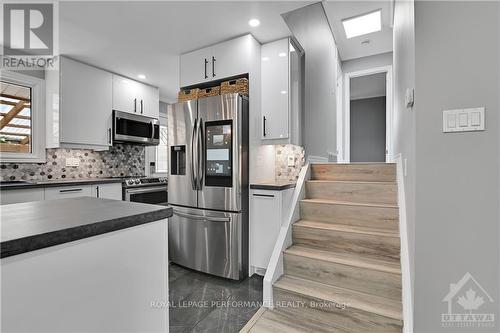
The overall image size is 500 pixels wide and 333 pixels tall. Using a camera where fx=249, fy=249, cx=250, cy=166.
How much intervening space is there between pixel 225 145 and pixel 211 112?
0.38 meters

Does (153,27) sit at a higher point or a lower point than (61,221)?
higher

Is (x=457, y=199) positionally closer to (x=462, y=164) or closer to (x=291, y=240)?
(x=462, y=164)

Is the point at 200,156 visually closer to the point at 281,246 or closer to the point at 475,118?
the point at 281,246

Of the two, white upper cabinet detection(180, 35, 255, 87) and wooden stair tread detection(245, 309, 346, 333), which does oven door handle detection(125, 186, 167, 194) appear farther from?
wooden stair tread detection(245, 309, 346, 333)

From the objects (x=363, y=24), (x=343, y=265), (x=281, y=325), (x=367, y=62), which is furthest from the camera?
(x=367, y=62)

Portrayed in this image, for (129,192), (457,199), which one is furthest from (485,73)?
(129,192)

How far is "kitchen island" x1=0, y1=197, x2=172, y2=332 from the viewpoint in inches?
23.7

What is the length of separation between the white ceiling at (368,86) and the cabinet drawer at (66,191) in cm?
540

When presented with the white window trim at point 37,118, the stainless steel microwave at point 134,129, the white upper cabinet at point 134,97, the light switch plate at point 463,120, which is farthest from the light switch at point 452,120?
the white window trim at point 37,118

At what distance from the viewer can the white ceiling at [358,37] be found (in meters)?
2.65

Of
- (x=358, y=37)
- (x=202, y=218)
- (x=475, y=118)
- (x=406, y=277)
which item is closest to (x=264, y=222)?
(x=202, y=218)

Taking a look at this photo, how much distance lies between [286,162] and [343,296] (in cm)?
176

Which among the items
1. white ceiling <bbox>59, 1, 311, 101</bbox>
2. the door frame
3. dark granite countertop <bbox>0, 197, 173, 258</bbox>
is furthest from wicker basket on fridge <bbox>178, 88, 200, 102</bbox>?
the door frame

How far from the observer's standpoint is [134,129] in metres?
3.69
